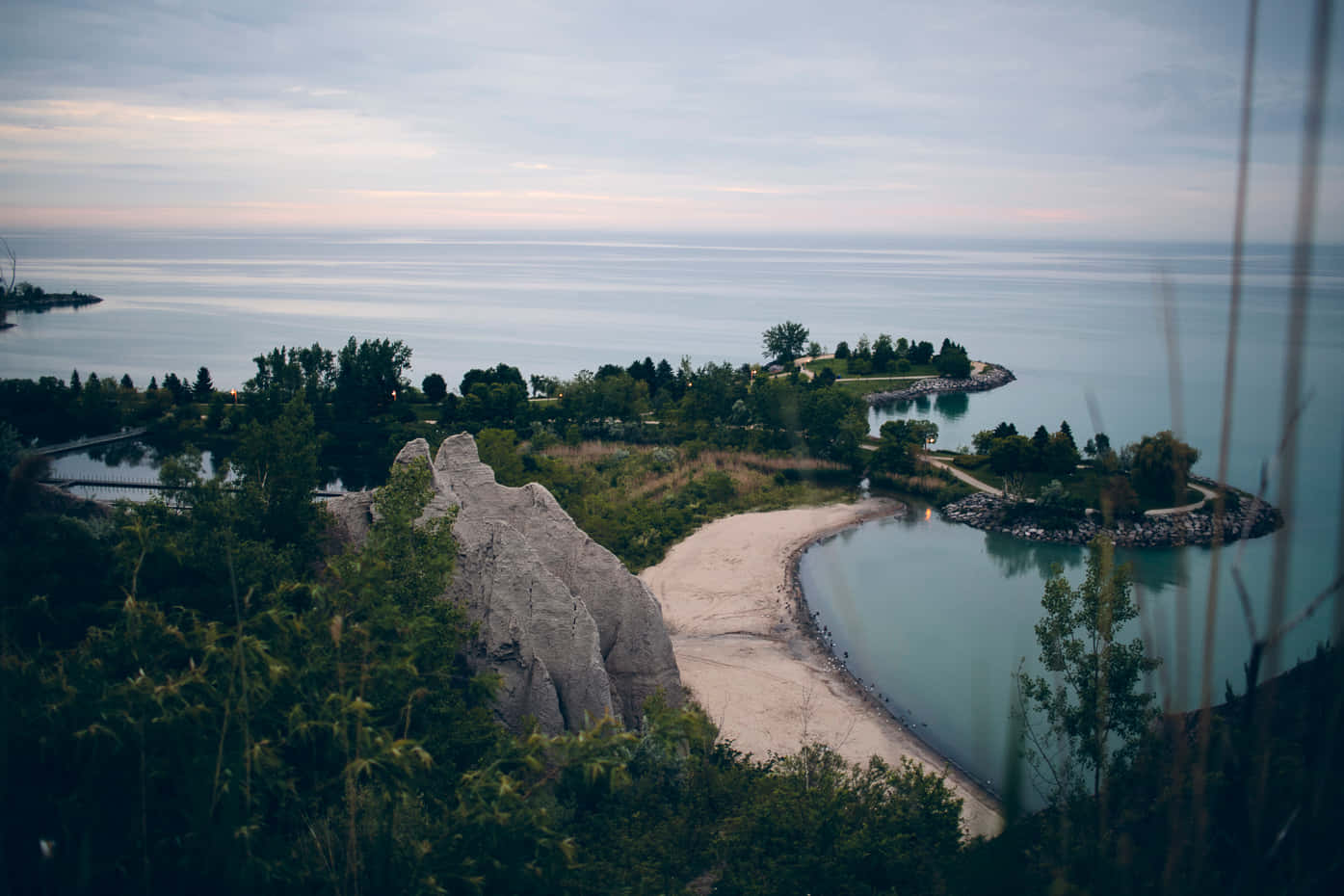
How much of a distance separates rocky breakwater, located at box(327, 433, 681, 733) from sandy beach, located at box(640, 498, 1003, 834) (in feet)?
8.92

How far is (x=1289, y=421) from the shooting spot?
2.05m

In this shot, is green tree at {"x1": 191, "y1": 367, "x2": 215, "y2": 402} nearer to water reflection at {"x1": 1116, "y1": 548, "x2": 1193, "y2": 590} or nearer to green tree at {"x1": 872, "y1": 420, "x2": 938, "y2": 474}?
green tree at {"x1": 872, "y1": 420, "x2": 938, "y2": 474}

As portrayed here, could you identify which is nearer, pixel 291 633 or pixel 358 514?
pixel 291 633

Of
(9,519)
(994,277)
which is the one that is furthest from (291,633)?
(994,277)

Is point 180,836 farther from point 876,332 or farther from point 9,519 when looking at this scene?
point 876,332

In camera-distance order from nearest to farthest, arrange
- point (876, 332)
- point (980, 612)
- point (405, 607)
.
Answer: point (405, 607) → point (980, 612) → point (876, 332)

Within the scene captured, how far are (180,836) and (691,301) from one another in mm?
125903

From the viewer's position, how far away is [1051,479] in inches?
1479

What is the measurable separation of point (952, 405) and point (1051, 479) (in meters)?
25.1

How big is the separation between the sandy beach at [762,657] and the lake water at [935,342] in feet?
4.02

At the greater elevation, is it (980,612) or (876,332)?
(876,332)

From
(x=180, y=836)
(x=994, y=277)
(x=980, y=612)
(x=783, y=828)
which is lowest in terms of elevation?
(x=980, y=612)

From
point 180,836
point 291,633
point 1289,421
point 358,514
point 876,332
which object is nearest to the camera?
point 1289,421

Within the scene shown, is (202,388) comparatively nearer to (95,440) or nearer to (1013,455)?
(95,440)
